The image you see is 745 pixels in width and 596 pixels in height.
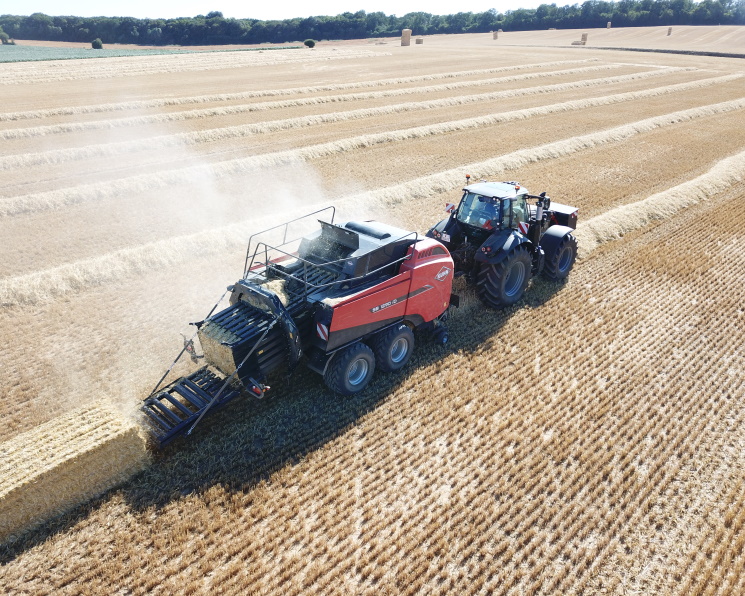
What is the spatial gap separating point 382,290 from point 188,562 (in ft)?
14.4

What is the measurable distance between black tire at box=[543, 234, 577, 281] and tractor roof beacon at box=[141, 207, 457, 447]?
3489 millimetres

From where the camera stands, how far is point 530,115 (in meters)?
28.3

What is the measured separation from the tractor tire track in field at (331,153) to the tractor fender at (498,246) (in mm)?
8281

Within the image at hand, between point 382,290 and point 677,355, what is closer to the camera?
point 382,290

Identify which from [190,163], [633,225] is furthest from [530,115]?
[190,163]

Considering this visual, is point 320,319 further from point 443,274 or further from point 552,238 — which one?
point 552,238

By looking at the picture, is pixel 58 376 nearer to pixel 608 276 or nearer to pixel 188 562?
pixel 188 562

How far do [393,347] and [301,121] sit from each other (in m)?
19.9

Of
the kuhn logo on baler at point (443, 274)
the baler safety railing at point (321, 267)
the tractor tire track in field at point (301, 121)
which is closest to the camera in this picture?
the baler safety railing at point (321, 267)

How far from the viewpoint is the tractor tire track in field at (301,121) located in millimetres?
19719

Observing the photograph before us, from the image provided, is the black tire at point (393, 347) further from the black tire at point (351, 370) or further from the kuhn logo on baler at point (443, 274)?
the kuhn logo on baler at point (443, 274)

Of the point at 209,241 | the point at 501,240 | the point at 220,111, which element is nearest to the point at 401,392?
the point at 501,240

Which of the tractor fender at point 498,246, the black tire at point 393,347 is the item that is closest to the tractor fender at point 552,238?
the tractor fender at point 498,246

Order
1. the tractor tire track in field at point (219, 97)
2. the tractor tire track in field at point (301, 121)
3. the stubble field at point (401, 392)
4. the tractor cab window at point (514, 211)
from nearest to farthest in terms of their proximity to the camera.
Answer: the stubble field at point (401, 392) < the tractor cab window at point (514, 211) < the tractor tire track in field at point (301, 121) < the tractor tire track in field at point (219, 97)
